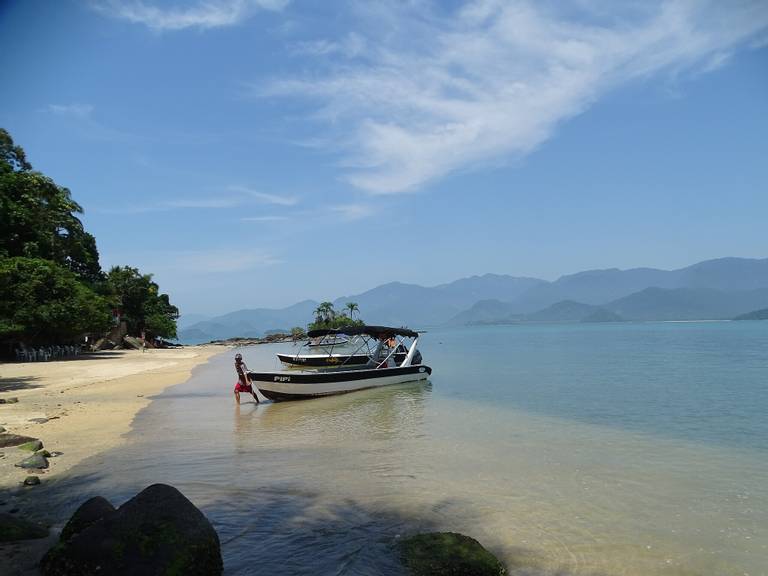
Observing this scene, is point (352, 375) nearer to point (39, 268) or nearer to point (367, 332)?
point (367, 332)

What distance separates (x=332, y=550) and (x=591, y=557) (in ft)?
10.1

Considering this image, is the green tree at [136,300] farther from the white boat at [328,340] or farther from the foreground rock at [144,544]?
the foreground rock at [144,544]

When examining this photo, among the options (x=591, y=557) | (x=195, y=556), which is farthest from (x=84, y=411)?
(x=591, y=557)

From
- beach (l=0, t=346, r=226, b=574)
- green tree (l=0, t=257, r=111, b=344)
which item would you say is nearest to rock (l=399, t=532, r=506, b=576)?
beach (l=0, t=346, r=226, b=574)

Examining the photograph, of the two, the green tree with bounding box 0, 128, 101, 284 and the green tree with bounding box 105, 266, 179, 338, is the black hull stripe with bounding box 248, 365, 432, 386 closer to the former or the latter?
the green tree with bounding box 0, 128, 101, 284

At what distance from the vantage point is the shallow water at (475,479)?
6.28m

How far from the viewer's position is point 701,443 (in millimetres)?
12430

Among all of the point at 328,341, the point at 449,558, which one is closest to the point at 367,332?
the point at 449,558

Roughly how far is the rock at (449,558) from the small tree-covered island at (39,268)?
2376 centimetres

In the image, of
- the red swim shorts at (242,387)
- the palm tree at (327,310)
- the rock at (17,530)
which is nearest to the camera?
the rock at (17,530)

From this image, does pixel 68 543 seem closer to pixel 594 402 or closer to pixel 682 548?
pixel 682 548

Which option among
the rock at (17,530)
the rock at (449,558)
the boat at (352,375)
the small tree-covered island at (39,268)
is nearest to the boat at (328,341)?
the boat at (352,375)

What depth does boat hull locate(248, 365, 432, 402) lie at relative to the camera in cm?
2019

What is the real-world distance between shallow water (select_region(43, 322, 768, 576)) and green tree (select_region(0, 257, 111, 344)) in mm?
19952
